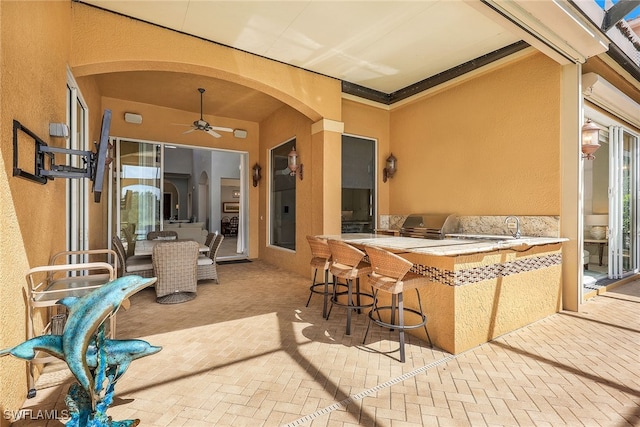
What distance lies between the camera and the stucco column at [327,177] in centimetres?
507

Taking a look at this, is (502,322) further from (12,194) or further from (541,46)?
(12,194)

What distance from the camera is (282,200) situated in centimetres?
687

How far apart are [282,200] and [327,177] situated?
2.07m

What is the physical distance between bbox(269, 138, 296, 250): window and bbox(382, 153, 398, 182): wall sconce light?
192 cm

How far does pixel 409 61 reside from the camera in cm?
462

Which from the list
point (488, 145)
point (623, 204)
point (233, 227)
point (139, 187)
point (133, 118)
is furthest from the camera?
point (233, 227)

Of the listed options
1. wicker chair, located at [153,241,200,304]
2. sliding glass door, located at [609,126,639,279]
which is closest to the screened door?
wicker chair, located at [153,241,200,304]

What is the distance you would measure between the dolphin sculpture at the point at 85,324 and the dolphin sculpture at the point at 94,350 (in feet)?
0.18

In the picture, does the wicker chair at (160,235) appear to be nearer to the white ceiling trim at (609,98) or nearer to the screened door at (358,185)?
the screened door at (358,185)

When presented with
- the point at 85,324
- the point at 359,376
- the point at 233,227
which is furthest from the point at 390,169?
the point at 233,227

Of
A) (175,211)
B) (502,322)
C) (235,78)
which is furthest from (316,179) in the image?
(175,211)

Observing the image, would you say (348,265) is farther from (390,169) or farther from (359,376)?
(390,169)

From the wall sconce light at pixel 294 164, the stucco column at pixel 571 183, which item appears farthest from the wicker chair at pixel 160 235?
the stucco column at pixel 571 183

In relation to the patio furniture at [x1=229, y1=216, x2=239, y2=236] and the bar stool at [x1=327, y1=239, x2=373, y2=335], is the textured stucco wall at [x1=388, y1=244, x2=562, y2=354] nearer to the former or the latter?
the bar stool at [x1=327, y1=239, x2=373, y2=335]
